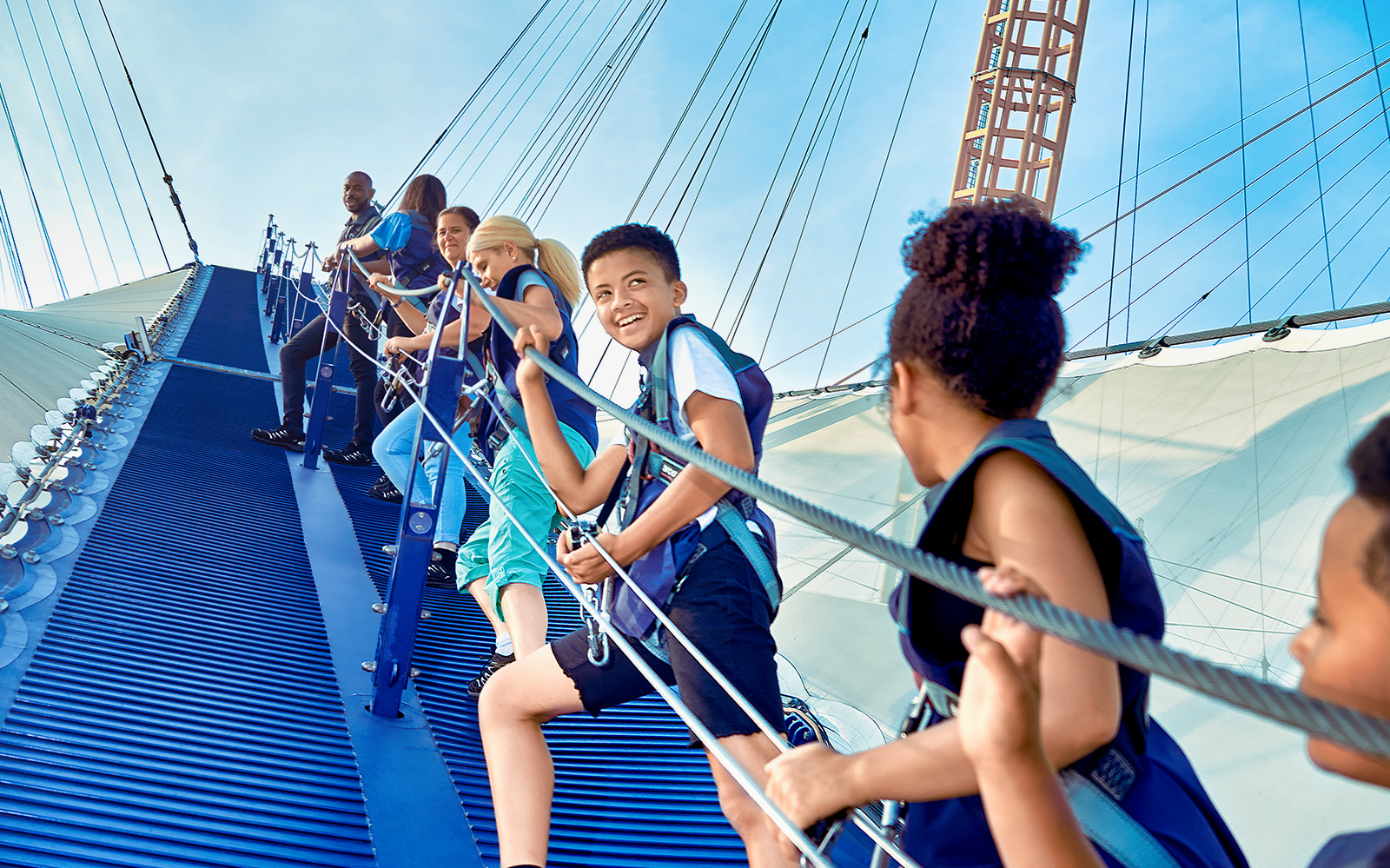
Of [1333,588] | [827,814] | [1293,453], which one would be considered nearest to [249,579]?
[827,814]

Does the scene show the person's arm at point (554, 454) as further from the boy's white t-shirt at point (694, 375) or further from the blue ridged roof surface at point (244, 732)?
the blue ridged roof surface at point (244, 732)

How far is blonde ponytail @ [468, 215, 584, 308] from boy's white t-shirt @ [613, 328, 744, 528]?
1023mm

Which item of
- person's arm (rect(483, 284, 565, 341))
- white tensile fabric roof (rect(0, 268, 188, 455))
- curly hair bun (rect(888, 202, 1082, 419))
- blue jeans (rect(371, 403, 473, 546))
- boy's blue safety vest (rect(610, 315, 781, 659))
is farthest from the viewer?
white tensile fabric roof (rect(0, 268, 188, 455))

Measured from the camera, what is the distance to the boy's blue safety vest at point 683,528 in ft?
4.42

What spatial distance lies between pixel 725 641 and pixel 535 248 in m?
1.43

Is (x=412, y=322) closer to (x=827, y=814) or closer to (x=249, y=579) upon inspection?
(x=249, y=579)

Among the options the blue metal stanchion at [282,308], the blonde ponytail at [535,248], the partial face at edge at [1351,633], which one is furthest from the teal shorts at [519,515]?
the blue metal stanchion at [282,308]

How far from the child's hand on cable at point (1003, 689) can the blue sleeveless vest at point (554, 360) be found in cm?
162

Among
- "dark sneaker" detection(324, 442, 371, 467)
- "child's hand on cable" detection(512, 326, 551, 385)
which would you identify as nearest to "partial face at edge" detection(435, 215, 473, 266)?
"child's hand on cable" detection(512, 326, 551, 385)

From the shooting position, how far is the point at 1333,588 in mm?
477

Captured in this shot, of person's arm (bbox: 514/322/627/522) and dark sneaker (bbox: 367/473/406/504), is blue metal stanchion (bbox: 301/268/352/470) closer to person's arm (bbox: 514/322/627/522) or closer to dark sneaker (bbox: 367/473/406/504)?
dark sneaker (bbox: 367/473/406/504)

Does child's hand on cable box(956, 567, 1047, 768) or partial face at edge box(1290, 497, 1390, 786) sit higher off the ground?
partial face at edge box(1290, 497, 1390, 786)

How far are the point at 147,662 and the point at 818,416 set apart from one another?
5083mm

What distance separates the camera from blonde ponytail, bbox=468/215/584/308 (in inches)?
90.7
